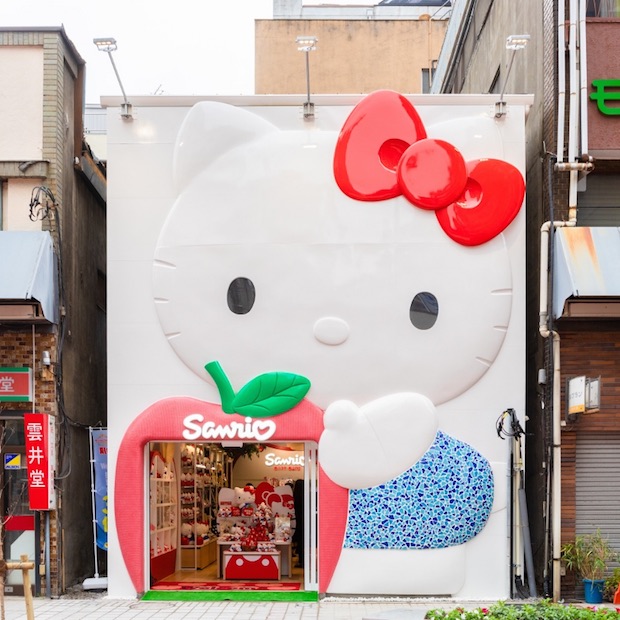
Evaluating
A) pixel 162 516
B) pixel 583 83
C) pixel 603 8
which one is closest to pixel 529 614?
pixel 162 516

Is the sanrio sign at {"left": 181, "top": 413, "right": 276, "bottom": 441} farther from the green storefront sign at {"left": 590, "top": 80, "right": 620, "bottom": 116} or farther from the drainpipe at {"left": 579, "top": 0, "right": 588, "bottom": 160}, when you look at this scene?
the green storefront sign at {"left": 590, "top": 80, "right": 620, "bottom": 116}

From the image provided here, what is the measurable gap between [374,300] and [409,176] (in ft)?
5.98

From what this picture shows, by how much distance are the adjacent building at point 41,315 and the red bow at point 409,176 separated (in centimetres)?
454

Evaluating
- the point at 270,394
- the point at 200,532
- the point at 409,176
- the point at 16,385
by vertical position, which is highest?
the point at 409,176

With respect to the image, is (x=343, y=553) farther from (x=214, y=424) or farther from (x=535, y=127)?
(x=535, y=127)

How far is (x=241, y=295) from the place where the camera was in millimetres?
13875

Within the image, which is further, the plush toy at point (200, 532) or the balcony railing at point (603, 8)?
the plush toy at point (200, 532)

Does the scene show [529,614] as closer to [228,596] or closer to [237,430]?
[237,430]

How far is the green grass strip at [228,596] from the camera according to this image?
13953 millimetres

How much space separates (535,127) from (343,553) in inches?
288

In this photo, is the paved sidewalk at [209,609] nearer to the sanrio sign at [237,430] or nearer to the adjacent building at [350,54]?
the sanrio sign at [237,430]

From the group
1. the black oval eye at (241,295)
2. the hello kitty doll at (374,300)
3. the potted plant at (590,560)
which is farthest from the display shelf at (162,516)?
the potted plant at (590,560)

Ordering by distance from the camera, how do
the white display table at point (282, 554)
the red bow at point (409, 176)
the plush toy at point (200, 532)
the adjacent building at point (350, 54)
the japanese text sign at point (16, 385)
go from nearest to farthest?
1. the red bow at point (409, 176)
2. the japanese text sign at point (16, 385)
3. the white display table at point (282, 554)
4. the plush toy at point (200, 532)
5. the adjacent building at point (350, 54)

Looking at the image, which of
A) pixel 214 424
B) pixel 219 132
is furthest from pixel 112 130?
pixel 214 424
